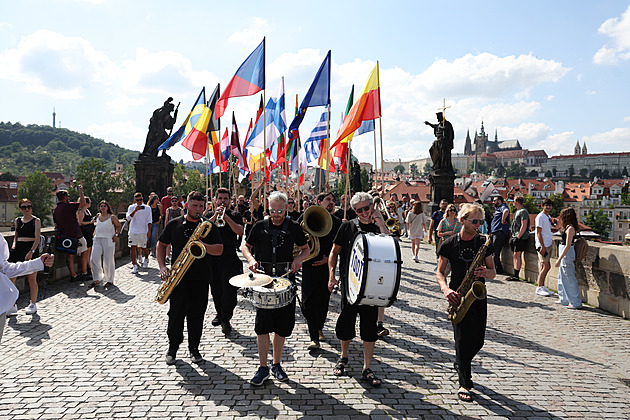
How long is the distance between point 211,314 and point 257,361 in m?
2.36

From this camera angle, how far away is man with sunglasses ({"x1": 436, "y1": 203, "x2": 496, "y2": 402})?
435 centimetres

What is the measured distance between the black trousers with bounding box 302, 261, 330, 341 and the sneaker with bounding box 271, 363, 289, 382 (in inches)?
43.9

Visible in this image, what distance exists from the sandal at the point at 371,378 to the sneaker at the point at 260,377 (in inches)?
40.3

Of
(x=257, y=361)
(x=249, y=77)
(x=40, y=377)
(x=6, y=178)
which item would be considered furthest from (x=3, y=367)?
(x=6, y=178)

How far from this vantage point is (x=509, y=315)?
302 inches

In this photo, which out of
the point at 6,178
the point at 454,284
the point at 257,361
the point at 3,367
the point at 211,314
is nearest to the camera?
the point at 454,284

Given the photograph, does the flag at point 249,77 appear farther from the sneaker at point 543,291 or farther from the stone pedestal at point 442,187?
the stone pedestal at point 442,187

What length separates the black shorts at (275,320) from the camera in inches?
179

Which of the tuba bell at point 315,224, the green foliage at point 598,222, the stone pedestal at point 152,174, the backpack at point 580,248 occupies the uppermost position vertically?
the stone pedestal at point 152,174

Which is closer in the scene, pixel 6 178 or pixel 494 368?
pixel 494 368

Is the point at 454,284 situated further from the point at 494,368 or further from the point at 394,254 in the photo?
the point at 494,368

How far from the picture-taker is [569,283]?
8352 millimetres

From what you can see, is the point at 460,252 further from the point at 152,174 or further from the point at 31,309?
the point at 152,174

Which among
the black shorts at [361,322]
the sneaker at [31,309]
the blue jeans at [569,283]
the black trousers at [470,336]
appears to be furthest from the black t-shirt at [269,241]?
the blue jeans at [569,283]
